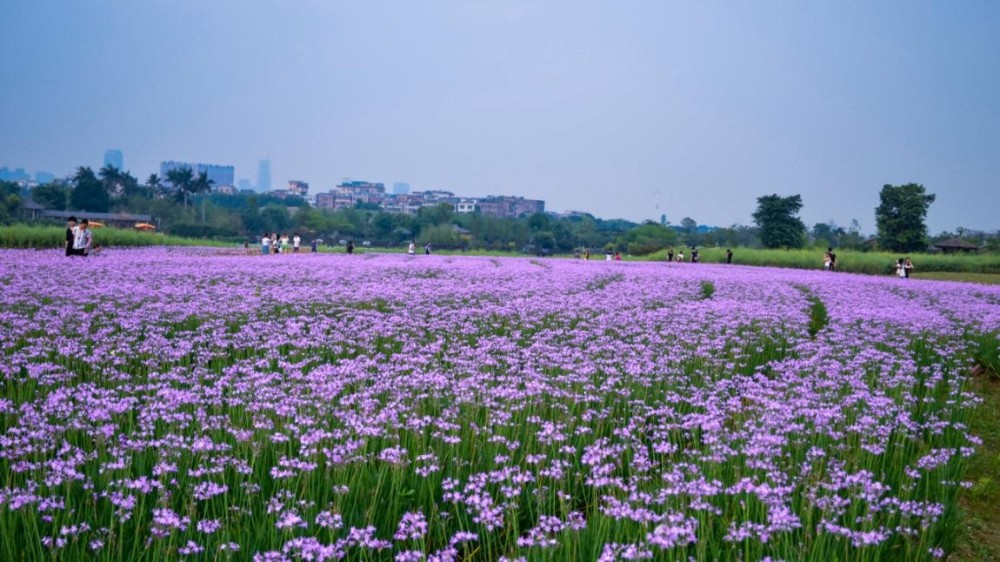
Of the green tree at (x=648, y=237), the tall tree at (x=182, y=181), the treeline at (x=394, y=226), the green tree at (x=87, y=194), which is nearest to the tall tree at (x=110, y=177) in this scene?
the treeline at (x=394, y=226)

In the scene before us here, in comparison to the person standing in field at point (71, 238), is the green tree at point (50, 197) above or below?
above

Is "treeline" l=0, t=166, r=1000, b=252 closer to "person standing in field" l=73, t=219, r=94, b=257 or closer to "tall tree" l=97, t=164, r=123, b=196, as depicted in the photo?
"tall tree" l=97, t=164, r=123, b=196

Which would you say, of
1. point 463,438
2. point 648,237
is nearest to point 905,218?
point 648,237

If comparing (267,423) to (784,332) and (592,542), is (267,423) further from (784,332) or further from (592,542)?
(784,332)

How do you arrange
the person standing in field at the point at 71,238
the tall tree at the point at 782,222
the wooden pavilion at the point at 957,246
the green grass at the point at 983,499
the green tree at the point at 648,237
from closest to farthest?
the green grass at the point at 983,499, the person standing in field at the point at 71,238, the wooden pavilion at the point at 957,246, the tall tree at the point at 782,222, the green tree at the point at 648,237

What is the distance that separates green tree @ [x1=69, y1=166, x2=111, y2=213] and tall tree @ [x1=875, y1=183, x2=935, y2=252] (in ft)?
352

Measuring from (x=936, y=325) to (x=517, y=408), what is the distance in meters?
10.9

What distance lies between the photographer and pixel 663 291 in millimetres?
19641

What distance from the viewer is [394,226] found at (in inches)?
4651

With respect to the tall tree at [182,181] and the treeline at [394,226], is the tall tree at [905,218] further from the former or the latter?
the tall tree at [182,181]

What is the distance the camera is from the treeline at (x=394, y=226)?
89.4 metres

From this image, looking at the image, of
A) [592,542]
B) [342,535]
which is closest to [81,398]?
[342,535]

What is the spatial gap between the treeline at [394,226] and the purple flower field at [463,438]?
78.5 metres

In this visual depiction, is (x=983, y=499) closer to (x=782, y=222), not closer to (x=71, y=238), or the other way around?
(x=71, y=238)
